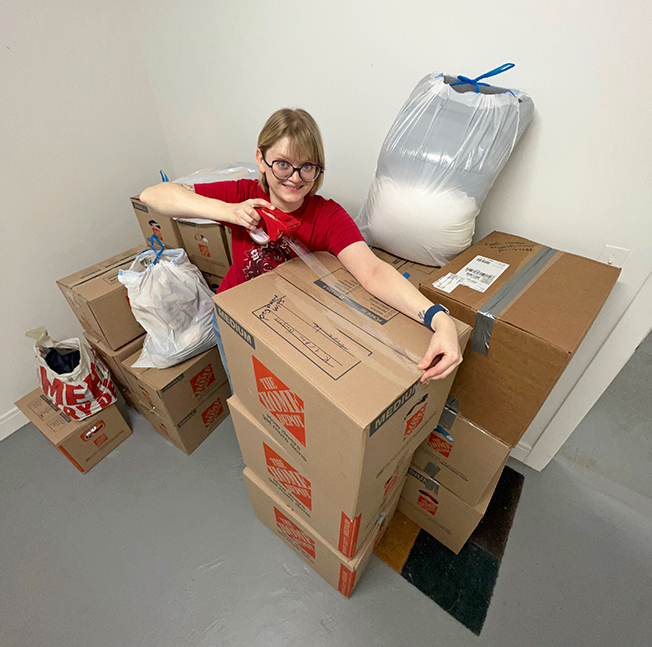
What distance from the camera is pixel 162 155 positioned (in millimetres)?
1842

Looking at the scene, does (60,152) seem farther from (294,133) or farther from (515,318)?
(515,318)

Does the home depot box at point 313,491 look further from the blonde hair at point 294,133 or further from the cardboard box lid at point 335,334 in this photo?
the blonde hair at point 294,133

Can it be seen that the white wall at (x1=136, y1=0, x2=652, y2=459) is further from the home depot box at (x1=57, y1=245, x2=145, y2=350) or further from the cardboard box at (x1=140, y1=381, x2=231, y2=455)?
the cardboard box at (x1=140, y1=381, x2=231, y2=455)

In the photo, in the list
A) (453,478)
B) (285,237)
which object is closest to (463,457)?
(453,478)

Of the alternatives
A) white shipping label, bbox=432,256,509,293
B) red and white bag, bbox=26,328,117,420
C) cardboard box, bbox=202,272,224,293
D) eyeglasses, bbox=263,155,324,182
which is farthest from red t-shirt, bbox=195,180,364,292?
red and white bag, bbox=26,328,117,420

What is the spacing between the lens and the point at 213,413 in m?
1.61

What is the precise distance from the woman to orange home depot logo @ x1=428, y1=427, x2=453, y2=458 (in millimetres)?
432

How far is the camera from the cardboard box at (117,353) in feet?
4.73

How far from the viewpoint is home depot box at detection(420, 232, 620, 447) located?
29.3 inches

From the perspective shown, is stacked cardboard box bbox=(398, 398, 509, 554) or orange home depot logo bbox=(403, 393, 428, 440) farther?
stacked cardboard box bbox=(398, 398, 509, 554)

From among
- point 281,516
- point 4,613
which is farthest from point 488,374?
point 4,613

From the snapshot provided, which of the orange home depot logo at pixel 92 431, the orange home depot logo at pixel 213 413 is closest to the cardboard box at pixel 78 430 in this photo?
the orange home depot logo at pixel 92 431

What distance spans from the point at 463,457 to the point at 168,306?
1.14m

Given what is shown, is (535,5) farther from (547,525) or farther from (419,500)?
(547,525)
